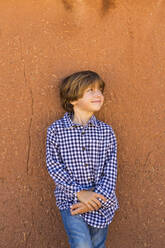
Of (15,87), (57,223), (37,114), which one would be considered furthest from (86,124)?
(57,223)

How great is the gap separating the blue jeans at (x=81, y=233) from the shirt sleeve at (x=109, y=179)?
7.5 inches

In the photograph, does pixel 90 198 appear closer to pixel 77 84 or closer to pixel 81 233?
pixel 81 233

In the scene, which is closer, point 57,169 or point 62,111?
point 57,169

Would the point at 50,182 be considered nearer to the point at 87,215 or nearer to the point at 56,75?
the point at 87,215

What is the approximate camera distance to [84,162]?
89.1 inches

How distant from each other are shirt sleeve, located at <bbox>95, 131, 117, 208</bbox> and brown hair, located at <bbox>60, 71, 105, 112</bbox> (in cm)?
38

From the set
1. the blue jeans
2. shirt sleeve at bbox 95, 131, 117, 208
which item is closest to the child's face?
shirt sleeve at bbox 95, 131, 117, 208

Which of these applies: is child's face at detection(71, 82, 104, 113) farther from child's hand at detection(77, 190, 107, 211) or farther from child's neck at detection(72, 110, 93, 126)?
child's hand at detection(77, 190, 107, 211)

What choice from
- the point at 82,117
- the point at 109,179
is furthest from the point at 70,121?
the point at 109,179

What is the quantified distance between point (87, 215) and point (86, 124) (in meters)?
0.63

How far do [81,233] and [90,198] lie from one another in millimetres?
222

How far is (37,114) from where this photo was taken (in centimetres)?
254

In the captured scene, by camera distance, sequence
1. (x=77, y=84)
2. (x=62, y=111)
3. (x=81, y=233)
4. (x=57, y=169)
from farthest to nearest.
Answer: (x=62, y=111)
(x=77, y=84)
(x=57, y=169)
(x=81, y=233)

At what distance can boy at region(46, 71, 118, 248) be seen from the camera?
2.15 m
